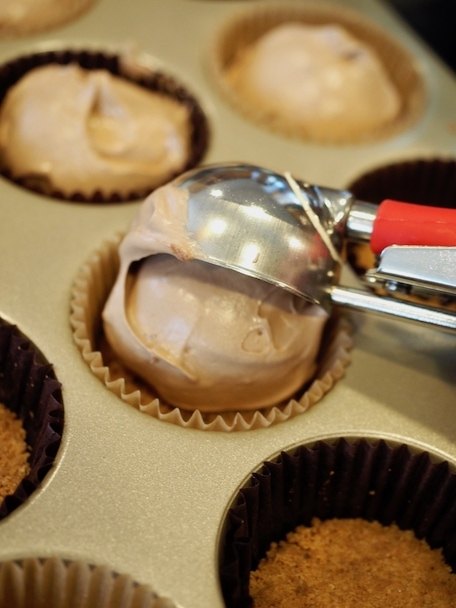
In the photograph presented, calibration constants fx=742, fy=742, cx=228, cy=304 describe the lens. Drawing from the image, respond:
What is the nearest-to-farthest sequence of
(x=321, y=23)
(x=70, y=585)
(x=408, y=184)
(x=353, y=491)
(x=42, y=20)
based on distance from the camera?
(x=70, y=585) < (x=353, y=491) < (x=408, y=184) < (x=42, y=20) < (x=321, y=23)

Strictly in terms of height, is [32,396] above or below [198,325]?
below

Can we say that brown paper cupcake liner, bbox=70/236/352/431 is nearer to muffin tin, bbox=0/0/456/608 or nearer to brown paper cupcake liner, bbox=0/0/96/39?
muffin tin, bbox=0/0/456/608

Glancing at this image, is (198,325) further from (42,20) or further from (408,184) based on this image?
(42,20)

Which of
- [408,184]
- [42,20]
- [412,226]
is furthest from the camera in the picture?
[42,20]

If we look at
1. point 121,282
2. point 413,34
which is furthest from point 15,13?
point 413,34

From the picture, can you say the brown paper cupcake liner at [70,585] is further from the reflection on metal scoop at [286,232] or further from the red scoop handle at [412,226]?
the red scoop handle at [412,226]

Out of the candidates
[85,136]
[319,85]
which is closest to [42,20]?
[85,136]

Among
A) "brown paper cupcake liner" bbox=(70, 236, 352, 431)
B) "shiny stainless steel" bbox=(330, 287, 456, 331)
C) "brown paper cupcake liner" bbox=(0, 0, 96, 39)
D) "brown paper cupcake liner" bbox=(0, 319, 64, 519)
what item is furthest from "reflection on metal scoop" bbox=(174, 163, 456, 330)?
"brown paper cupcake liner" bbox=(0, 0, 96, 39)

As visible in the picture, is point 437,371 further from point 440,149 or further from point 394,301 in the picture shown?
point 440,149
